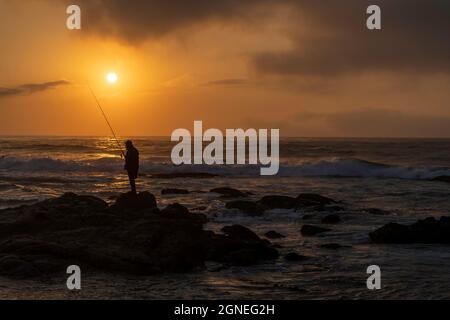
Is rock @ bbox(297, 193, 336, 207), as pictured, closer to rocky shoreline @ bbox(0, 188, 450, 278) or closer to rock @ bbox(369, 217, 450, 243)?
rocky shoreline @ bbox(0, 188, 450, 278)

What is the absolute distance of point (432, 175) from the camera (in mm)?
43125

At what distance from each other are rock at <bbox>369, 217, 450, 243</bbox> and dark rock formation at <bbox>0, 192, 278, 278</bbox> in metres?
3.14

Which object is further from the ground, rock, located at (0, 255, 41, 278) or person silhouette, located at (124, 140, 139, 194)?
person silhouette, located at (124, 140, 139, 194)

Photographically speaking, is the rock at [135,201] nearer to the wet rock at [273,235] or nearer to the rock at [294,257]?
the wet rock at [273,235]

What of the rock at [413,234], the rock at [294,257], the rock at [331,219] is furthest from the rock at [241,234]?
the rock at [331,219]

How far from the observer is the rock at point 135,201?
47.8 ft

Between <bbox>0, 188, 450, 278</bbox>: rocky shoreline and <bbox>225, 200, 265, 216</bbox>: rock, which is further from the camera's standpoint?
<bbox>225, 200, 265, 216</bbox>: rock

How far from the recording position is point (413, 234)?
14.0 m

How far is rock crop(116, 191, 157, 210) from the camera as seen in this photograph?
47.8 feet

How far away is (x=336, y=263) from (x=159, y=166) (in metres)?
40.2

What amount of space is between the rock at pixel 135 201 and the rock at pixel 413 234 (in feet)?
19.4

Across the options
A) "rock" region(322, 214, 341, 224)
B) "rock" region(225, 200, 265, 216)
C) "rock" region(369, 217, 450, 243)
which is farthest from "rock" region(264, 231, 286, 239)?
"rock" region(225, 200, 265, 216)

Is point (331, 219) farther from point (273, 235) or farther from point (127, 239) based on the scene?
point (127, 239)
